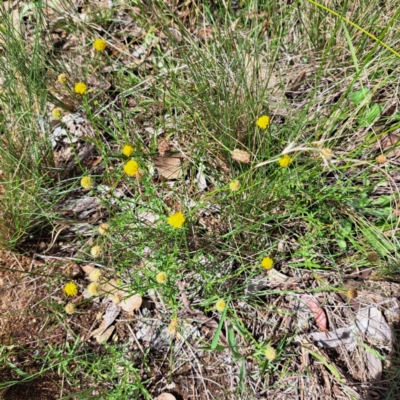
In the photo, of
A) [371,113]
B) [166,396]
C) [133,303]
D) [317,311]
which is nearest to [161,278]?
[133,303]

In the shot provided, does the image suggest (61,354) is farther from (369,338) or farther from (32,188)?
(369,338)

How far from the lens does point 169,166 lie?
1.56 meters

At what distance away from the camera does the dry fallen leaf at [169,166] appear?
5.09 ft

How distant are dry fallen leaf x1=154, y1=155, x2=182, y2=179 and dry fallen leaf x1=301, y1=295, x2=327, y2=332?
68 cm

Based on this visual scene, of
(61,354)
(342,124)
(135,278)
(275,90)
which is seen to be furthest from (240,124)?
(61,354)

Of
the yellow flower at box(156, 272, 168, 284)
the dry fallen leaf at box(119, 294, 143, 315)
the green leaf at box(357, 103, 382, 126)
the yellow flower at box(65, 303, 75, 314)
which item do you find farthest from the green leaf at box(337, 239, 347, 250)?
the yellow flower at box(65, 303, 75, 314)

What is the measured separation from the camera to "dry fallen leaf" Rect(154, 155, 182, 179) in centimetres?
155

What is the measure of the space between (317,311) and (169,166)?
79 centimetres

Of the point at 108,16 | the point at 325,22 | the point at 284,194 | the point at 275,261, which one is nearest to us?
the point at 284,194

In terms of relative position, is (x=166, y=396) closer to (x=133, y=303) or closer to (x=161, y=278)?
(x=133, y=303)

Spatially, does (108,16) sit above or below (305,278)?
above

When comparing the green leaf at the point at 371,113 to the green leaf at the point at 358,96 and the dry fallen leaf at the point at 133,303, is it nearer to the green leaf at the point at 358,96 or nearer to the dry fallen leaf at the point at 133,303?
the green leaf at the point at 358,96

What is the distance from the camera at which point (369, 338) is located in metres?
1.34

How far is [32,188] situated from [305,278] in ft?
3.58
